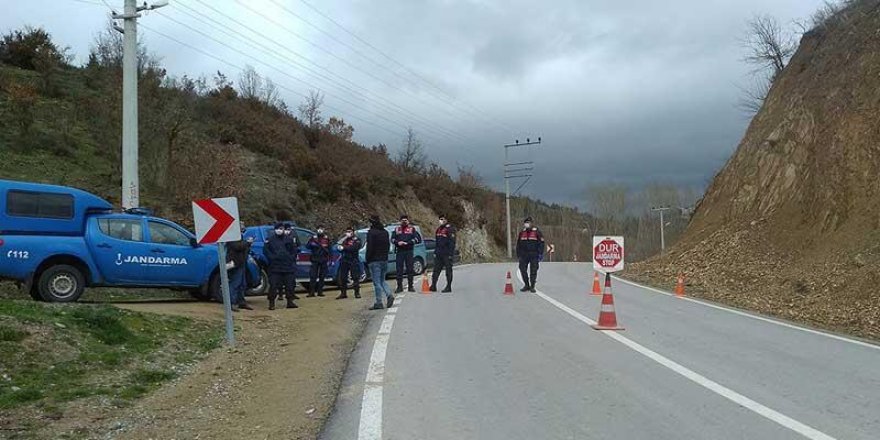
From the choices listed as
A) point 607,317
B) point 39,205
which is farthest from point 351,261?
point 607,317

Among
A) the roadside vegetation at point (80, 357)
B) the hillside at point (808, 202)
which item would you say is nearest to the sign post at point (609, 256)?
the hillside at point (808, 202)

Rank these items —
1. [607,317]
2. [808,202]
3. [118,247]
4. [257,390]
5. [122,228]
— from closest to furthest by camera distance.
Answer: [257,390] < [607,317] < [118,247] < [122,228] < [808,202]

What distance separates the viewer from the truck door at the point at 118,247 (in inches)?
516

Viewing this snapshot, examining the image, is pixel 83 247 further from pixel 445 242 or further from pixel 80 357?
pixel 445 242

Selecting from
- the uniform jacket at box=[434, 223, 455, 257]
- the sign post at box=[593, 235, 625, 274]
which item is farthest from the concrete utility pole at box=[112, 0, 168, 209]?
the sign post at box=[593, 235, 625, 274]

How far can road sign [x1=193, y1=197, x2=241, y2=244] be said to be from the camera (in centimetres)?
1001

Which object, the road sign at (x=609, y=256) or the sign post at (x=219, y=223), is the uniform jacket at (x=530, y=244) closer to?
the road sign at (x=609, y=256)

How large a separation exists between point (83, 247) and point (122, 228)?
901mm

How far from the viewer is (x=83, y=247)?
12.9 metres

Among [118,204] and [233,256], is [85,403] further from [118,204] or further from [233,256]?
[118,204]

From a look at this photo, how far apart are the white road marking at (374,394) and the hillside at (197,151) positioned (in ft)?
50.1

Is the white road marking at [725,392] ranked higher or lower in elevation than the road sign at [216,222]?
lower

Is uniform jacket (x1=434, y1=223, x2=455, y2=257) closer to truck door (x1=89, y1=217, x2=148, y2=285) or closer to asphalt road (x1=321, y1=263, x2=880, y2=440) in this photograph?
asphalt road (x1=321, y1=263, x2=880, y2=440)

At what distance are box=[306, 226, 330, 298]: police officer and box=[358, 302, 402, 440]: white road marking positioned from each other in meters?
7.03
